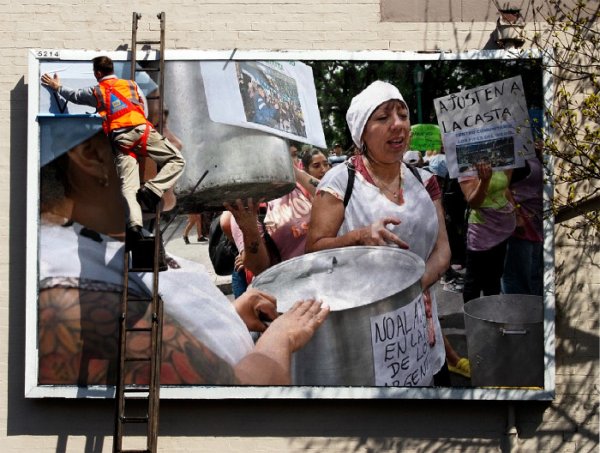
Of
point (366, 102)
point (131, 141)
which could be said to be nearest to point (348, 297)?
point (366, 102)

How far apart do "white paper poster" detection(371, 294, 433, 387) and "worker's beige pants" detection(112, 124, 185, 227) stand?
2.41 meters

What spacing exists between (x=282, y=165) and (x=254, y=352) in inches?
73.3

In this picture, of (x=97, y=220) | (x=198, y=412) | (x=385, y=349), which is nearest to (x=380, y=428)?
(x=385, y=349)

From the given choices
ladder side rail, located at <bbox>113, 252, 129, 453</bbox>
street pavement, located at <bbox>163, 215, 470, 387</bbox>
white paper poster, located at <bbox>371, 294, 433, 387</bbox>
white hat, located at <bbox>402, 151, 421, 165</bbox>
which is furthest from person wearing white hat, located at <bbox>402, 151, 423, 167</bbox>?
ladder side rail, located at <bbox>113, 252, 129, 453</bbox>

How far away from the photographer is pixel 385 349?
11.5m

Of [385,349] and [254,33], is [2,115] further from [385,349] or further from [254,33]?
[385,349]

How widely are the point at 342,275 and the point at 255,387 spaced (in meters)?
1.38

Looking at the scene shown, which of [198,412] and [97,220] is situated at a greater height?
[97,220]

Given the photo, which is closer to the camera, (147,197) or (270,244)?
(147,197)

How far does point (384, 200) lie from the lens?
38.6 ft

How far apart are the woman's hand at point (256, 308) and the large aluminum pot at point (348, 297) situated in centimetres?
7

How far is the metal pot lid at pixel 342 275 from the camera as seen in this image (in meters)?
11.6

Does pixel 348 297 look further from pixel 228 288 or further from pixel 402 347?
pixel 228 288

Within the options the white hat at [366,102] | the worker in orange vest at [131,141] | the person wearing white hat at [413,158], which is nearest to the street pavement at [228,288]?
the worker in orange vest at [131,141]
